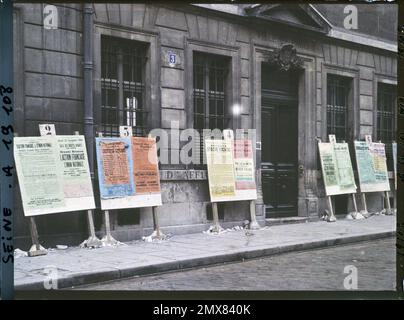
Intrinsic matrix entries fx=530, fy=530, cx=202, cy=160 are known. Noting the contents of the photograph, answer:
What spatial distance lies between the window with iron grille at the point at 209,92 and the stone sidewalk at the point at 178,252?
1.88m

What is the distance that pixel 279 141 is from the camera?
10.9m

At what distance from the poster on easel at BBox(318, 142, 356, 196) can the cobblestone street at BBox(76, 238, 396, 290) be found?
11.1ft

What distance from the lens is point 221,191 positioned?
995 cm

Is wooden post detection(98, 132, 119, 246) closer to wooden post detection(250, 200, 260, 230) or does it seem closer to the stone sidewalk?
the stone sidewalk

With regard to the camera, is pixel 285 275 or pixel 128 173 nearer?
pixel 285 275

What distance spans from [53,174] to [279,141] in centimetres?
488

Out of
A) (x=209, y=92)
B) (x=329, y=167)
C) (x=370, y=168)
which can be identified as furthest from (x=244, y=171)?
(x=370, y=168)

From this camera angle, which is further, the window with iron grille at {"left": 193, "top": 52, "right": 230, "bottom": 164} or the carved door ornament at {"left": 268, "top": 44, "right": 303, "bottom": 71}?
the carved door ornament at {"left": 268, "top": 44, "right": 303, "bottom": 71}

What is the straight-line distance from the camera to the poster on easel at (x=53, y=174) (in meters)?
7.55

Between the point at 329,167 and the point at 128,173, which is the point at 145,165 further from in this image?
the point at 329,167

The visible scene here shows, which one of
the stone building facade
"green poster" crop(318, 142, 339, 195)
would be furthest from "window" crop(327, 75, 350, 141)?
"green poster" crop(318, 142, 339, 195)

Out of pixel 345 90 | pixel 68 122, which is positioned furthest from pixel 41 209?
pixel 345 90

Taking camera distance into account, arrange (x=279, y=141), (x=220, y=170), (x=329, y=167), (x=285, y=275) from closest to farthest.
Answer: (x=285, y=275) → (x=220, y=170) → (x=279, y=141) → (x=329, y=167)

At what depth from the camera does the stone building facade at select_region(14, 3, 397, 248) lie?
8188mm
